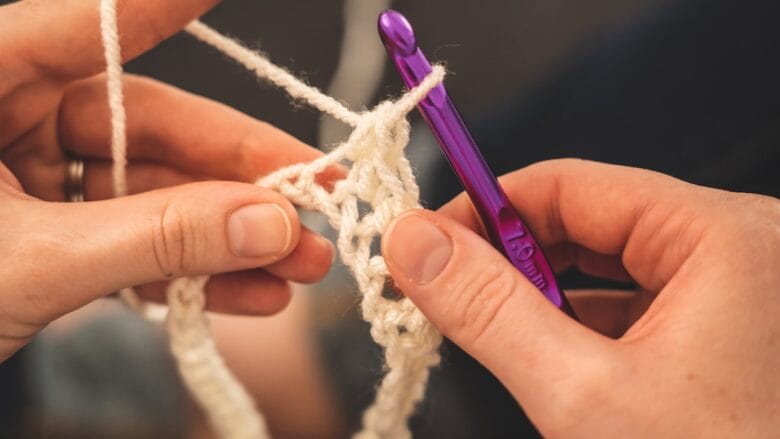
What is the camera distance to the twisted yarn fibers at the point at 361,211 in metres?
0.59

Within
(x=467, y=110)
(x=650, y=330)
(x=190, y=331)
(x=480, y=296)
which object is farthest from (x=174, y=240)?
(x=467, y=110)

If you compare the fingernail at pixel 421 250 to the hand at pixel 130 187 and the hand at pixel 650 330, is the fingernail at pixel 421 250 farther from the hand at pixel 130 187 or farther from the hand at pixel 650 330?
the hand at pixel 130 187

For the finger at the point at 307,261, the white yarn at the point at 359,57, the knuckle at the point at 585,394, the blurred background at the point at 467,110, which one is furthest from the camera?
the white yarn at the point at 359,57

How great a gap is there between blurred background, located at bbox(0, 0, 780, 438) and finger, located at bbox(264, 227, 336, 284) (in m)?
0.17

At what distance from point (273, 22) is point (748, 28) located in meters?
0.74

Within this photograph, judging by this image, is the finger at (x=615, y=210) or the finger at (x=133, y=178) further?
the finger at (x=133, y=178)

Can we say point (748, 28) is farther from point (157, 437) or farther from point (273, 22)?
point (157, 437)

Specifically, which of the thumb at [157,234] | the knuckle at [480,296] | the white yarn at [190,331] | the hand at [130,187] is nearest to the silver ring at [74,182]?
the hand at [130,187]

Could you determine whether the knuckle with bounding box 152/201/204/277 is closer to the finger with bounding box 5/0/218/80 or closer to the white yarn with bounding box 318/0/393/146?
the finger with bounding box 5/0/218/80

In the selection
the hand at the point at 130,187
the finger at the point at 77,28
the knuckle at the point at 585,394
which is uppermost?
the finger at the point at 77,28

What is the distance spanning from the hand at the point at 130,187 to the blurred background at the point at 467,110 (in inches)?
6.5

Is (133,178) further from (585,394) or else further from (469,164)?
(585,394)

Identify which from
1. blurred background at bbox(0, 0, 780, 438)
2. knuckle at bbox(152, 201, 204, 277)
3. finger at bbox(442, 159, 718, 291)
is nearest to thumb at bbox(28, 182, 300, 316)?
knuckle at bbox(152, 201, 204, 277)

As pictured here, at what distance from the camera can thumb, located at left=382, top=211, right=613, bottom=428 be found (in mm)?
498
